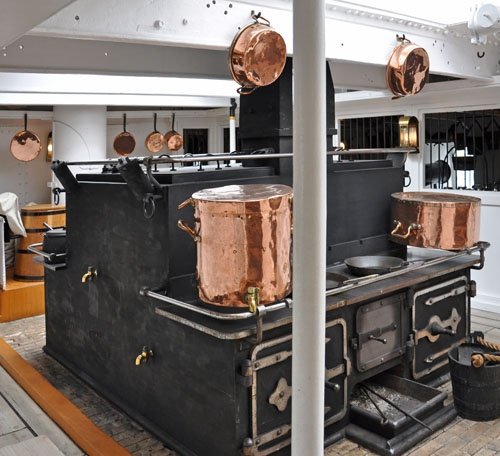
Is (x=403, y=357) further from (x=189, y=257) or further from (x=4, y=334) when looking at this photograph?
(x=4, y=334)

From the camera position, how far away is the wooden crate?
5.41 m

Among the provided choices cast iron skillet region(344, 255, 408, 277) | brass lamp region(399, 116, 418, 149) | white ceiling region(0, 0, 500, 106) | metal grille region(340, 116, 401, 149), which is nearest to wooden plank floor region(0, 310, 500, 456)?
cast iron skillet region(344, 255, 408, 277)

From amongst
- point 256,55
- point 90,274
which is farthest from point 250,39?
point 90,274

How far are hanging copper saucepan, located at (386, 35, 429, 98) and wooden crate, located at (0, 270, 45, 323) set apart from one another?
153 inches

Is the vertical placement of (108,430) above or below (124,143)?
below

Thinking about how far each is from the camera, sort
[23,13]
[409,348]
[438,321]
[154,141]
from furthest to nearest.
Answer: [154,141], [438,321], [409,348], [23,13]

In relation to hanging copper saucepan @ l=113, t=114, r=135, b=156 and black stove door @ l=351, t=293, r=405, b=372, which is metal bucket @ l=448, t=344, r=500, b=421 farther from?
hanging copper saucepan @ l=113, t=114, r=135, b=156

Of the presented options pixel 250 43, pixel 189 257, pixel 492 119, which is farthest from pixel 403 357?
pixel 492 119

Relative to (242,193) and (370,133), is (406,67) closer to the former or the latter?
(242,193)

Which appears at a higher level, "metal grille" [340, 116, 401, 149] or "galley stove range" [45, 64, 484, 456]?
"metal grille" [340, 116, 401, 149]

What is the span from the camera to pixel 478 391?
3.36 metres

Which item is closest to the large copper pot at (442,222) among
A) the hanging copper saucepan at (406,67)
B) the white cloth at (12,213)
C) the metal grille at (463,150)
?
the hanging copper saucepan at (406,67)

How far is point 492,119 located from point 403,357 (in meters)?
3.34

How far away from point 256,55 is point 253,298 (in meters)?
1.39
